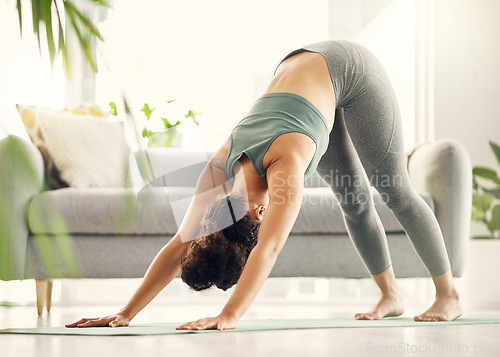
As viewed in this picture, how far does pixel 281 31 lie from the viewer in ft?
10.9

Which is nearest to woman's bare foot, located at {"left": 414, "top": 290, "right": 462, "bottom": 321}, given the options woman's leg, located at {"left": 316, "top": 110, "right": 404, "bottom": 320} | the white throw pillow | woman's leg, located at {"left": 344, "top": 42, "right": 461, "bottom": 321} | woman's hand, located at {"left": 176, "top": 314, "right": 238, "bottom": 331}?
woman's leg, located at {"left": 344, "top": 42, "right": 461, "bottom": 321}

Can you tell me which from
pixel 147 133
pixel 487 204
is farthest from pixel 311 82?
pixel 487 204

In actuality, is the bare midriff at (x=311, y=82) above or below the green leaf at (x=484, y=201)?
above

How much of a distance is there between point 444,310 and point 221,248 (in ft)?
2.40

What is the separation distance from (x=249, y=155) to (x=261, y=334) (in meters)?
0.40

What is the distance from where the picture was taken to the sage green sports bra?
1.20m

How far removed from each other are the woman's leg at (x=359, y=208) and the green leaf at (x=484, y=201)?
118 cm

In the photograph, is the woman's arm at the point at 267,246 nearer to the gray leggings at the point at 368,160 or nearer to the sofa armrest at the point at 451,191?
the gray leggings at the point at 368,160

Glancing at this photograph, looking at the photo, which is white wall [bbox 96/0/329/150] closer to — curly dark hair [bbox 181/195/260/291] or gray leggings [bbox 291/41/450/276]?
gray leggings [bbox 291/41/450/276]

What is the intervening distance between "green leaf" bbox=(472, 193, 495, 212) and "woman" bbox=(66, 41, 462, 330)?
3.81ft

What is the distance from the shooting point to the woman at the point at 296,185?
1.09m

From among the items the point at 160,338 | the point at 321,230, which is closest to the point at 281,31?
the point at 321,230

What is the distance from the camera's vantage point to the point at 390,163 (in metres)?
1.42

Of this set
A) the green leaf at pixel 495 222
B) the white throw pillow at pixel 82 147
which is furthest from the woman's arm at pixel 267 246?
the green leaf at pixel 495 222
